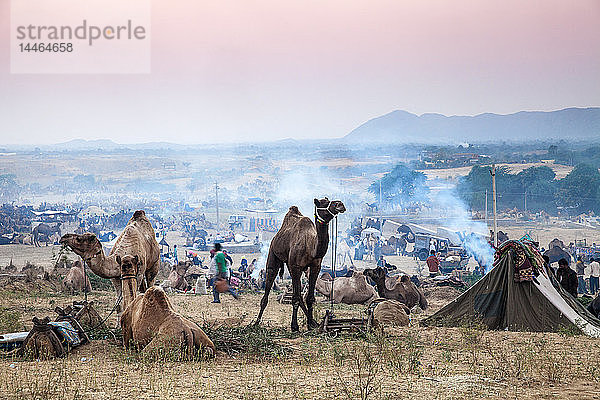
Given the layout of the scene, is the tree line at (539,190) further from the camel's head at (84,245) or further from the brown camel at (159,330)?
the brown camel at (159,330)

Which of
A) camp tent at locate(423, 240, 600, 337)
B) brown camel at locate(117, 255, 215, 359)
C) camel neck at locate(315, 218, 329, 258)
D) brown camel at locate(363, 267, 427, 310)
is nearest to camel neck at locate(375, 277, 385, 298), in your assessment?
brown camel at locate(363, 267, 427, 310)

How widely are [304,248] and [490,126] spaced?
97888 mm

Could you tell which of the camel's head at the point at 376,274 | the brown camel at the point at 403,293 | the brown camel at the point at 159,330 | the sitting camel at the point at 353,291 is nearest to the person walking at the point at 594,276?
the brown camel at the point at 403,293

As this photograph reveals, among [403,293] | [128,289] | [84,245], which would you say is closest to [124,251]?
[84,245]

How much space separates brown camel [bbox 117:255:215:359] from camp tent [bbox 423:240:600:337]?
5275mm

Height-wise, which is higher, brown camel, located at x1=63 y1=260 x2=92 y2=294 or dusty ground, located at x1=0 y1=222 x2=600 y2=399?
dusty ground, located at x1=0 y1=222 x2=600 y2=399

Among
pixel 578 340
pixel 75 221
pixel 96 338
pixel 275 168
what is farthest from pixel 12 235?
pixel 275 168

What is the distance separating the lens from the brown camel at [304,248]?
1223 centimetres

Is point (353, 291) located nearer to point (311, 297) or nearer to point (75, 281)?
point (311, 297)

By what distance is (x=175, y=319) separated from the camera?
31.6 ft

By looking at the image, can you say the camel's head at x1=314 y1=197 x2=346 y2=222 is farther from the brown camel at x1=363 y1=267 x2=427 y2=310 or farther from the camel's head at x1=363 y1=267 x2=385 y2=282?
the brown camel at x1=363 y1=267 x2=427 y2=310

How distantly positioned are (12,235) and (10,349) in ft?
124

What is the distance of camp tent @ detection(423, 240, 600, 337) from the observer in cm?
1248

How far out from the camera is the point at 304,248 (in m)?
12.6
